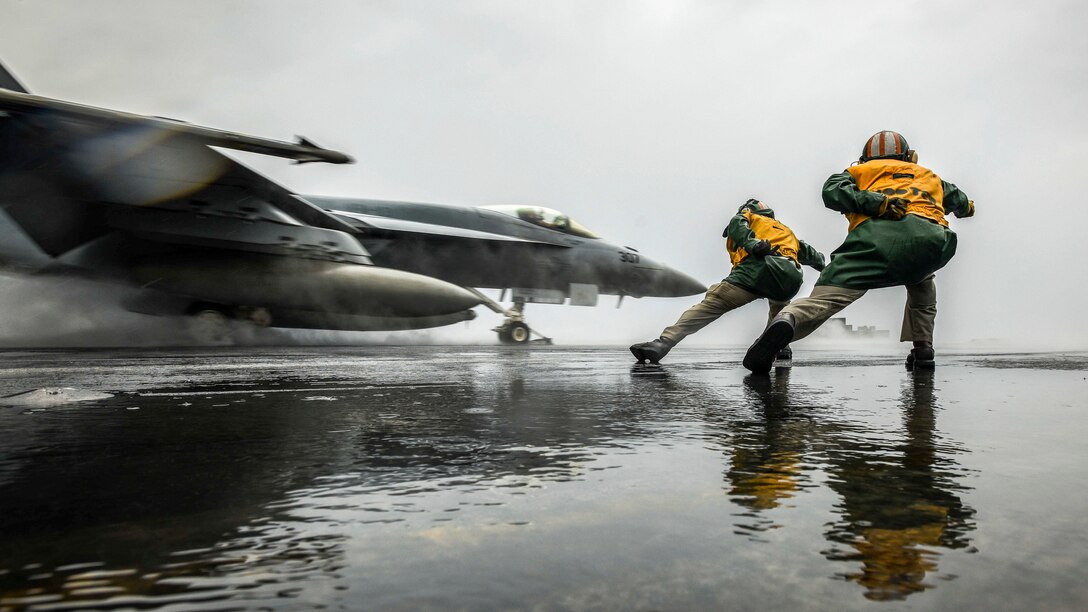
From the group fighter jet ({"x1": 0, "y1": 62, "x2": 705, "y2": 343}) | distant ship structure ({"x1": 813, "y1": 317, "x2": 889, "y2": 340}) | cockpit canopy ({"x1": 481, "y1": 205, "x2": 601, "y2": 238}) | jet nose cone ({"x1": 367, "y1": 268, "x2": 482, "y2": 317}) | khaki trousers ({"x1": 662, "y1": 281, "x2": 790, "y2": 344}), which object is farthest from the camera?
distant ship structure ({"x1": 813, "y1": 317, "x2": 889, "y2": 340})

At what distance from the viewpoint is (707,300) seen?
591 centimetres

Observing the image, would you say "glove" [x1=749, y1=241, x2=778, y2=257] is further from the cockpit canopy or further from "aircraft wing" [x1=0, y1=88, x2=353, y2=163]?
the cockpit canopy

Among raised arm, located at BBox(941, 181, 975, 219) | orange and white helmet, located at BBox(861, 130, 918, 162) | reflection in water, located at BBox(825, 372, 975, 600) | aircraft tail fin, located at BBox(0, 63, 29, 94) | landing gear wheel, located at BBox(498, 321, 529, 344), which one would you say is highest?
aircraft tail fin, located at BBox(0, 63, 29, 94)

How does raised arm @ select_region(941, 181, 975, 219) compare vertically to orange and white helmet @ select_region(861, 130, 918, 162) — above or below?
below

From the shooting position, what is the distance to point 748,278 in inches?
230

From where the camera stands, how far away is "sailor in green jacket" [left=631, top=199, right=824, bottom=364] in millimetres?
5762

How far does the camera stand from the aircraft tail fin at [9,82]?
7320 millimetres

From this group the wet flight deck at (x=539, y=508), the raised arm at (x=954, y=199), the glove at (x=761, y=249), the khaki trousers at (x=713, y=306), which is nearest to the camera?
the wet flight deck at (x=539, y=508)

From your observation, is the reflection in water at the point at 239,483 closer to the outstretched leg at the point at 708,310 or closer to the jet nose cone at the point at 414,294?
the outstretched leg at the point at 708,310

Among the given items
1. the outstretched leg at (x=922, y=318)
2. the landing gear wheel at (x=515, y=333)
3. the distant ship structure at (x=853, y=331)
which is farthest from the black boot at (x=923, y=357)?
the distant ship structure at (x=853, y=331)

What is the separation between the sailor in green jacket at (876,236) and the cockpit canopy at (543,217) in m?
8.67

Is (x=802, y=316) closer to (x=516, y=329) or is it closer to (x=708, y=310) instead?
(x=708, y=310)

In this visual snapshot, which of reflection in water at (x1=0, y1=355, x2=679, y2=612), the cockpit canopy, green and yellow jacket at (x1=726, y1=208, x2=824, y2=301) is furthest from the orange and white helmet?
the cockpit canopy

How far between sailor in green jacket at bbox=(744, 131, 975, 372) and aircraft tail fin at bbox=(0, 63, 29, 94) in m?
7.87
